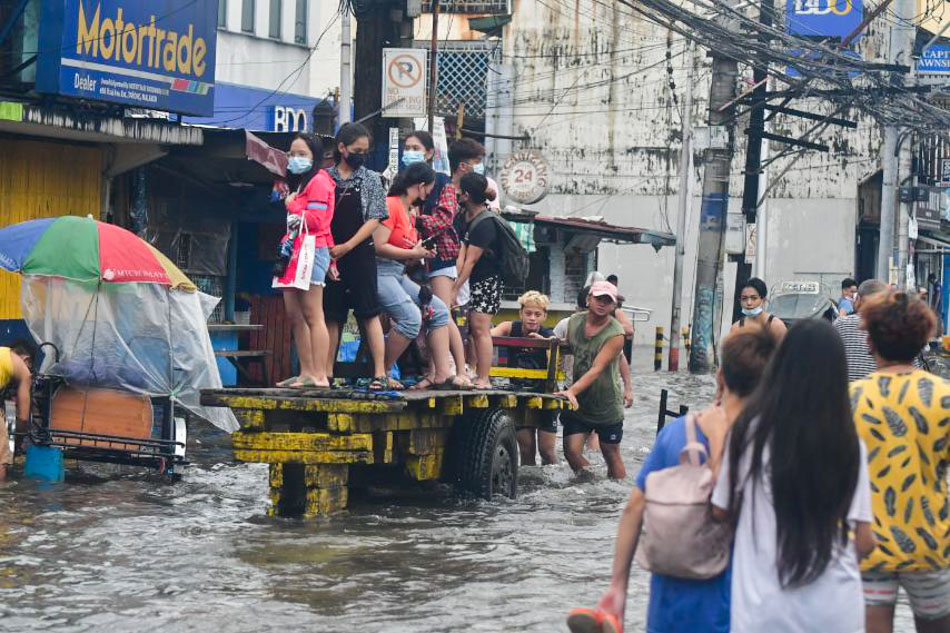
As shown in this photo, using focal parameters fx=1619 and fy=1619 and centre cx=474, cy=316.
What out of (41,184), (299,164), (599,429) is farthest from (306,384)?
(41,184)

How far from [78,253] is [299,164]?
3213mm

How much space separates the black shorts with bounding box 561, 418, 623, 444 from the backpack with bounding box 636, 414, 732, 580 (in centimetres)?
841

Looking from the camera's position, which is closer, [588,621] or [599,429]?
[588,621]

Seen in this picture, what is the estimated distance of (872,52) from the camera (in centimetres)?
4822

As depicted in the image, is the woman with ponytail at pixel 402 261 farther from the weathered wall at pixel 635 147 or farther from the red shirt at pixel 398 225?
the weathered wall at pixel 635 147

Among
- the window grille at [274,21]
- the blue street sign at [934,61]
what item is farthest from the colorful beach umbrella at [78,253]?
the window grille at [274,21]

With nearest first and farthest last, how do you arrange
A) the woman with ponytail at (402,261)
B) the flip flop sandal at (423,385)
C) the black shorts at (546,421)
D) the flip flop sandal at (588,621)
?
the flip flop sandal at (588,621) < the woman with ponytail at (402,261) < the flip flop sandal at (423,385) < the black shorts at (546,421)

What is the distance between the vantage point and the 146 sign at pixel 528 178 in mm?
32562

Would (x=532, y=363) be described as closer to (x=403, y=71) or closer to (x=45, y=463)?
(x=403, y=71)

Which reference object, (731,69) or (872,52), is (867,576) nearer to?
(731,69)

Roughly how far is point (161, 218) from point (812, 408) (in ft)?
54.3

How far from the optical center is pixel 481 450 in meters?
11.7

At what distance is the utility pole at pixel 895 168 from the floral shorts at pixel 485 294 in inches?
752

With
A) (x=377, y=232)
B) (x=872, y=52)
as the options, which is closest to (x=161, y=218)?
(x=377, y=232)
